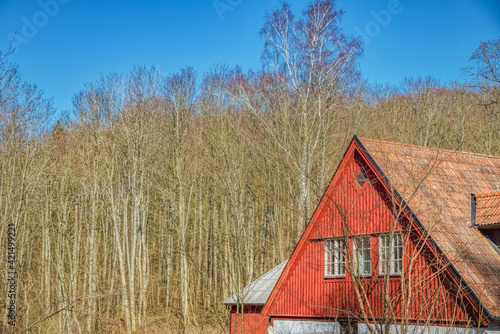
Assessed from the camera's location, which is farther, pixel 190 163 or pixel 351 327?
pixel 190 163

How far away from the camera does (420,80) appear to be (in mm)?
42000

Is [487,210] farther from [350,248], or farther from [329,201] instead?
[329,201]

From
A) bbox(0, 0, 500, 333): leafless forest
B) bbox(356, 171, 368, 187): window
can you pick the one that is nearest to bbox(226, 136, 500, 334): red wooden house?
bbox(356, 171, 368, 187): window

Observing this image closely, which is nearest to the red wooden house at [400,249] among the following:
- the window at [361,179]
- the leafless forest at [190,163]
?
the window at [361,179]

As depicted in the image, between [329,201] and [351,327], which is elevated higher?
[329,201]

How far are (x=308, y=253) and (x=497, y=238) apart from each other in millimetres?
5941

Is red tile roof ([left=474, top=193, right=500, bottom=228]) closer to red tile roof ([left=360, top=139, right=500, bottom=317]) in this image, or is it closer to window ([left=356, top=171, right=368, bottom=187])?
red tile roof ([left=360, top=139, right=500, bottom=317])

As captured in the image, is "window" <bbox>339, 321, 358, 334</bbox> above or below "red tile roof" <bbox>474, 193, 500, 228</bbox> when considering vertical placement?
below

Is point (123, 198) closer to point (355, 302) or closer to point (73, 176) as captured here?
point (73, 176)

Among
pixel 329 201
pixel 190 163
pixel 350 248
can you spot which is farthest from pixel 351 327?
pixel 190 163

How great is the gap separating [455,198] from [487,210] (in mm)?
1042

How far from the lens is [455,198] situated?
15.4 metres

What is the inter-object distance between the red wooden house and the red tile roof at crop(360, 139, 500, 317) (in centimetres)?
3

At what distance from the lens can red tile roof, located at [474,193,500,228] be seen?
14086mm
